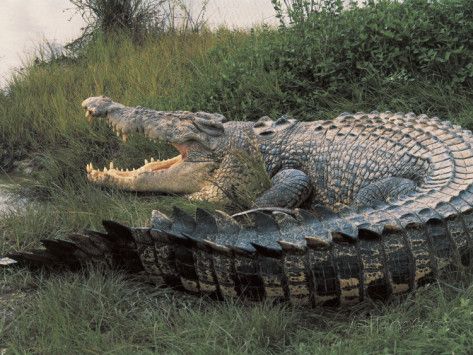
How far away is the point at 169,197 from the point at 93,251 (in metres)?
1.60

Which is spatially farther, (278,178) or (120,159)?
(120,159)

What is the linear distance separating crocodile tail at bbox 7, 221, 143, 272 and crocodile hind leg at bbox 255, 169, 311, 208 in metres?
1.32

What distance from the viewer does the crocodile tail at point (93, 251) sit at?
11.3 feet

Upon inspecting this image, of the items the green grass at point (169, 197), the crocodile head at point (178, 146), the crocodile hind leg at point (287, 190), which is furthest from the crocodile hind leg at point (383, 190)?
the crocodile head at point (178, 146)

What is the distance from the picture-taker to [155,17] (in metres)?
8.78

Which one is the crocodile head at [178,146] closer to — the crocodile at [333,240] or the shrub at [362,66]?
the crocodile at [333,240]

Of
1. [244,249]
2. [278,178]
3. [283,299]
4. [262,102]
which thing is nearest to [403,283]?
[283,299]

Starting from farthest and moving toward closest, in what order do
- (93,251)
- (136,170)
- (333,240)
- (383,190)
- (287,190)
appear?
(136,170), (287,190), (383,190), (93,251), (333,240)

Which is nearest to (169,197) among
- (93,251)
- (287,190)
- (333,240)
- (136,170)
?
(136,170)

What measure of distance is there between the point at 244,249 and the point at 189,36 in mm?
5390

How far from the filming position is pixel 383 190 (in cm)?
427

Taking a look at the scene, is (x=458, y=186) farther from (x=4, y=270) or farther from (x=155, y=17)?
(x=155, y=17)

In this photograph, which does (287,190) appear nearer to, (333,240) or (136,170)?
(136,170)

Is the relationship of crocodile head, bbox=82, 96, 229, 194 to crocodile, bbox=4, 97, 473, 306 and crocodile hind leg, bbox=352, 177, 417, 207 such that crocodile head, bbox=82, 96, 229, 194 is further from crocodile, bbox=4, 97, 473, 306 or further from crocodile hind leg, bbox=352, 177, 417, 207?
crocodile hind leg, bbox=352, 177, 417, 207
